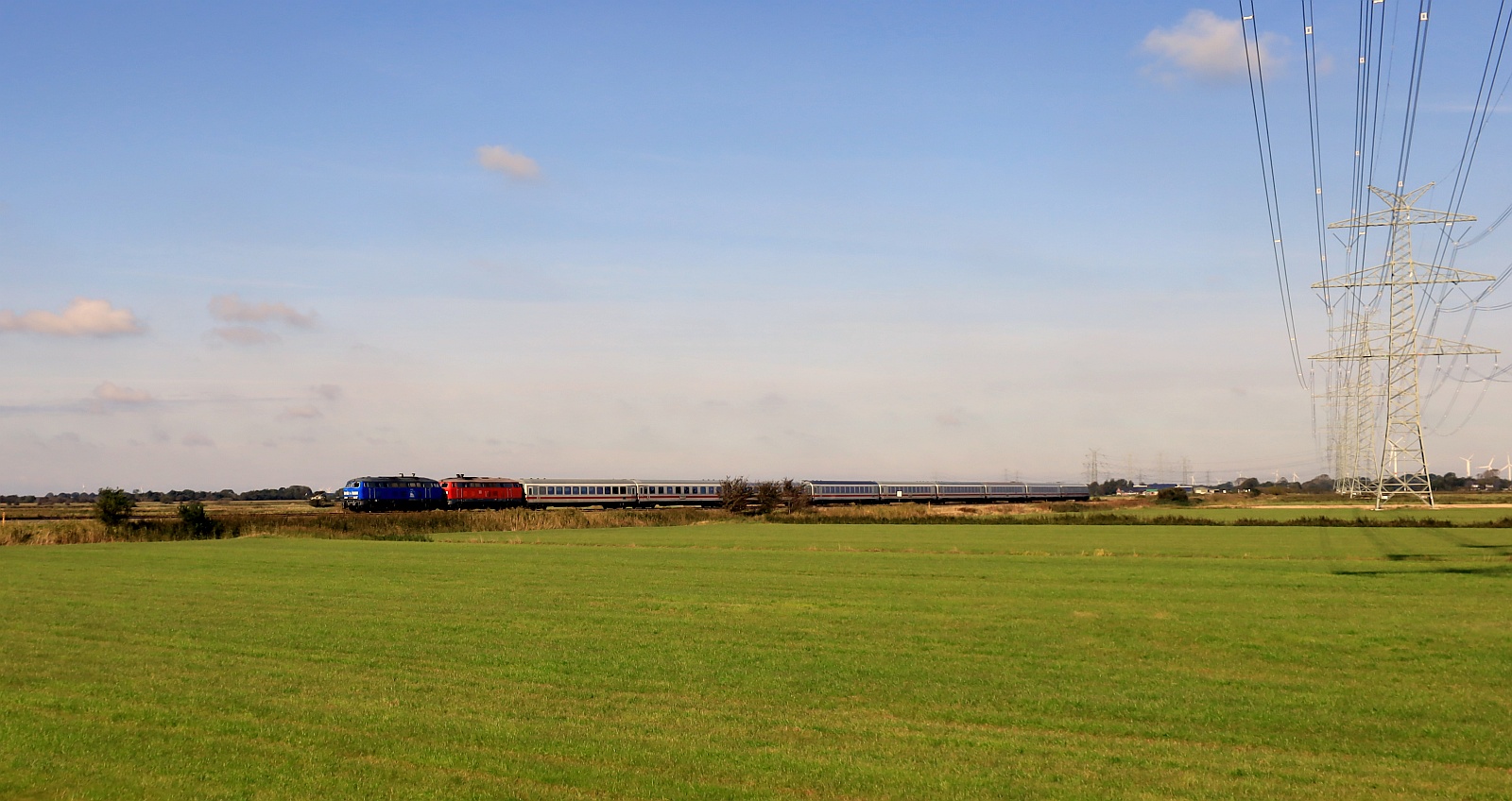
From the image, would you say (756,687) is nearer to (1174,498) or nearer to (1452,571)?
(1452,571)

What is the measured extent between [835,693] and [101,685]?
10758 millimetres

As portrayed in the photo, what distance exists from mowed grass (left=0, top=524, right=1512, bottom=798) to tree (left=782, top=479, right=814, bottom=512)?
243ft

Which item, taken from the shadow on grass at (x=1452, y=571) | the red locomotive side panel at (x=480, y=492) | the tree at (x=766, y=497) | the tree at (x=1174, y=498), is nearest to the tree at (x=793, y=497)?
the tree at (x=766, y=497)

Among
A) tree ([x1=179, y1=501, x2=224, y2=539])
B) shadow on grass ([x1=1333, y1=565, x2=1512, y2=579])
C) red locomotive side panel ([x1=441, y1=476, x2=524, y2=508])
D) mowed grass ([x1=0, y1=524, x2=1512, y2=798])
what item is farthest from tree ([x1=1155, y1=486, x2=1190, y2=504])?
tree ([x1=179, y1=501, x2=224, y2=539])

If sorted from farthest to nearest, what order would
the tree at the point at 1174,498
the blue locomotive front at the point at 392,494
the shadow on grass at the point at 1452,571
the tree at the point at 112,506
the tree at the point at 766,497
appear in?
the tree at the point at 1174,498 < the tree at the point at 766,497 < the blue locomotive front at the point at 392,494 < the tree at the point at 112,506 < the shadow on grass at the point at 1452,571

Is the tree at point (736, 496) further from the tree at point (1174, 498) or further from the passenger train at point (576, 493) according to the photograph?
the tree at point (1174, 498)

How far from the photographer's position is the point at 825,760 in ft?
39.2

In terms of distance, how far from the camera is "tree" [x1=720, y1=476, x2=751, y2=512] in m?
108

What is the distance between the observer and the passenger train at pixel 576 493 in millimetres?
91125

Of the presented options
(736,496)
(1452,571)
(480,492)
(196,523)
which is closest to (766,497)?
(736,496)

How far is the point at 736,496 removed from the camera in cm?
10831

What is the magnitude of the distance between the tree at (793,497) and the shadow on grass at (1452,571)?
72.9 m

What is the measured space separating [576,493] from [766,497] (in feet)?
61.9

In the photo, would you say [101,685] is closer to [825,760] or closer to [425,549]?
[825,760]
